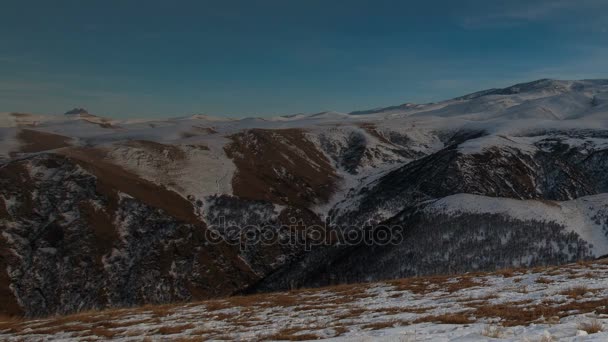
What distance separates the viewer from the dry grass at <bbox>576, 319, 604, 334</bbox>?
37.8 feet

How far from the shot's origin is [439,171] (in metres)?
150

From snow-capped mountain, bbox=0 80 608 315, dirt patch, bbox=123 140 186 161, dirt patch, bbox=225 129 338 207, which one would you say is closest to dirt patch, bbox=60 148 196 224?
snow-capped mountain, bbox=0 80 608 315

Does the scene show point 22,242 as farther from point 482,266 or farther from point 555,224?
point 555,224

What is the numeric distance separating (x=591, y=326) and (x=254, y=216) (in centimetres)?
12528

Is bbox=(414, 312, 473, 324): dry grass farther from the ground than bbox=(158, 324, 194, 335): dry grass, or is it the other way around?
bbox=(414, 312, 473, 324): dry grass

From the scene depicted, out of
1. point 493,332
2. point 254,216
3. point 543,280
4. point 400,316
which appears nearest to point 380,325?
point 400,316

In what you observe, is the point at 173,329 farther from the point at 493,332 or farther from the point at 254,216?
the point at 254,216

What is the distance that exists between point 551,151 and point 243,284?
149382 millimetres

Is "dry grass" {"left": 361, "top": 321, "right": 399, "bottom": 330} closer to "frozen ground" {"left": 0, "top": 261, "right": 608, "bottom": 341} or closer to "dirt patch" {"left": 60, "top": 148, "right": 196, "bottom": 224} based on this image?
"frozen ground" {"left": 0, "top": 261, "right": 608, "bottom": 341}

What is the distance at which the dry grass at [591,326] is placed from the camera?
1151cm

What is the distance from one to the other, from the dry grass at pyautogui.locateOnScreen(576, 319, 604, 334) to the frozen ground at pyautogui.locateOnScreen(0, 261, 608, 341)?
26 millimetres

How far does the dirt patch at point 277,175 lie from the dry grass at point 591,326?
131529 millimetres

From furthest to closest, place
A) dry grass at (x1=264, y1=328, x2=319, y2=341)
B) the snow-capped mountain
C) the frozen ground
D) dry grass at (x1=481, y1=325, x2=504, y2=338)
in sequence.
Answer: the snow-capped mountain < dry grass at (x1=264, y1=328, x2=319, y2=341) < the frozen ground < dry grass at (x1=481, y1=325, x2=504, y2=338)

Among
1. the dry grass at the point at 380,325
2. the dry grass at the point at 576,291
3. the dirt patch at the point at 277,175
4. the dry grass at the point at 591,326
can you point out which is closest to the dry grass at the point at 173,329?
the dry grass at the point at 380,325
